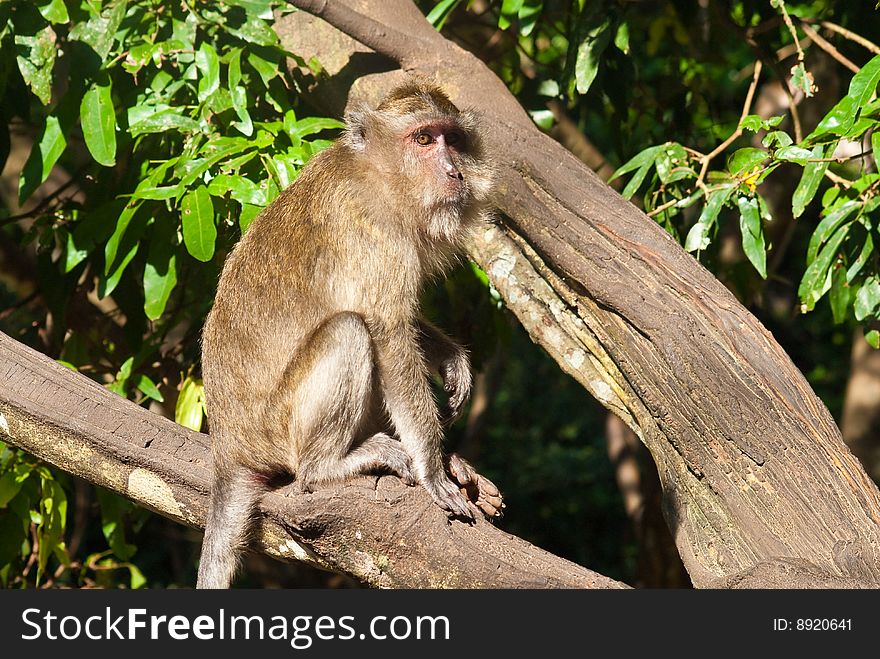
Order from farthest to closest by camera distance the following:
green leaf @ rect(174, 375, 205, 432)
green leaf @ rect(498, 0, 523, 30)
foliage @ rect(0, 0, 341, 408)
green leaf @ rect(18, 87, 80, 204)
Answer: green leaf @ rect(498, 0, 523, 30), green leaf @ rect(174, 375, 205, 432), green leaf @ rect(18, 87, 80, 204), foliage @ rect(0, 0, 341, 408)

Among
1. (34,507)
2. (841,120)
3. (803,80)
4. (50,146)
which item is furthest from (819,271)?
(34,507)

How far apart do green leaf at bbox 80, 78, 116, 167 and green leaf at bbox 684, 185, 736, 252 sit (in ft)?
8.10

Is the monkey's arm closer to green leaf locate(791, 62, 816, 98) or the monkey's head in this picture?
→ the monkey's head

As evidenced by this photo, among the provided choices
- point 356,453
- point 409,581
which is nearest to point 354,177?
point 356,453

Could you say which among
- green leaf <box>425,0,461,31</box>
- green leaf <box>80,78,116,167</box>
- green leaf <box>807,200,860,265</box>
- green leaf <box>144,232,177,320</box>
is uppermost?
green leaf <box>807,200,860,265</box>

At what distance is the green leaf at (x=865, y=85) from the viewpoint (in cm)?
363

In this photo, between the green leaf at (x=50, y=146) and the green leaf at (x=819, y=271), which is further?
the green leaf at (x=50, y=146)

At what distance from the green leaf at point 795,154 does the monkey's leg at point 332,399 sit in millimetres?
1733

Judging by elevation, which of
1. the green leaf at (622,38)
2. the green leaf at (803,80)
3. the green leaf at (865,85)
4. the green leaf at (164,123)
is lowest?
the green leaf at (164,123)

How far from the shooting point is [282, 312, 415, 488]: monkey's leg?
3.83 meters

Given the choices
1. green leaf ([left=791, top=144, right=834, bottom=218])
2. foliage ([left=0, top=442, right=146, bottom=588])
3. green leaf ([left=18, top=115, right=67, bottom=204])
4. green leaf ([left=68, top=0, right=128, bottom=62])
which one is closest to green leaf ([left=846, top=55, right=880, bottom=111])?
green leaf ([left=791, top=144, right=834, bottom=218])

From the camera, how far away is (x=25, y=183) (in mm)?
4320

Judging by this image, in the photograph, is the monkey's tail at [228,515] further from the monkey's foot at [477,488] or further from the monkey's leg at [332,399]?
the monkey's foot at [477,488]

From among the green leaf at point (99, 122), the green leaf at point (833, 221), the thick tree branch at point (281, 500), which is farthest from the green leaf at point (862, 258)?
the green leaf at point (99, 122)
